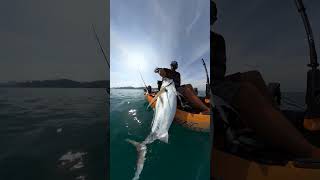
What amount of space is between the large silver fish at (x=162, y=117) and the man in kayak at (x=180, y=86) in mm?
18

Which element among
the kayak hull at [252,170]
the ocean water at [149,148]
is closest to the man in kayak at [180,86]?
the ocean water at [149,148]

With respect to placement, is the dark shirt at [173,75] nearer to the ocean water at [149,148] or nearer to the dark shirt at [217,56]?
the ocean water at [149,148]

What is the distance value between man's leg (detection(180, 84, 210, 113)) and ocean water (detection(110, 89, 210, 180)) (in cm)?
12

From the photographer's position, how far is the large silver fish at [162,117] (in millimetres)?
1020

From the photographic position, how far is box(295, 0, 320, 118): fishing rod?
1.93 metres

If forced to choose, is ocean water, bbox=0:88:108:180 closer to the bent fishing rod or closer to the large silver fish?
the large silver fish

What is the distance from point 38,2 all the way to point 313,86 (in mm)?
1692

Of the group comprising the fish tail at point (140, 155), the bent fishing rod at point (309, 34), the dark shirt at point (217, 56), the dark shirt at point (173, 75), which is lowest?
the fish tail at point (140, 155)

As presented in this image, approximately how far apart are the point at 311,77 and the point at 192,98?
1.14m

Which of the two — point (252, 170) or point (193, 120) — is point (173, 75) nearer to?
point (193, 120)

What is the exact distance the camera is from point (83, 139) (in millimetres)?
1045

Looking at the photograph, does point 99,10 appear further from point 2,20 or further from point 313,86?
point 313,86

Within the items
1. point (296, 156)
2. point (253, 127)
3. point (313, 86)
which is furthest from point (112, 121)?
point (313, 86)

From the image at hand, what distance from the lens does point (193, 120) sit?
1.21 metres
